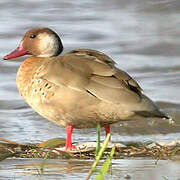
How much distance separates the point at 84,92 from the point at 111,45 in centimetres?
552

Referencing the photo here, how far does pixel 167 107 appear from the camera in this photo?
912cm

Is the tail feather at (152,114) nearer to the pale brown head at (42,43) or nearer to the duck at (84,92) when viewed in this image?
the duck at (84,92)

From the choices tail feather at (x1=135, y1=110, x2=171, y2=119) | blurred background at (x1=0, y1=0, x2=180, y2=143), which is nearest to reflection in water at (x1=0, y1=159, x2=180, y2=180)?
tail feather at (x1=135, y1=110, x2=171, y2=119)

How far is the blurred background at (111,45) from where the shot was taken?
8.02m

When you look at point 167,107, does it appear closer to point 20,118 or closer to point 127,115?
point 20,118

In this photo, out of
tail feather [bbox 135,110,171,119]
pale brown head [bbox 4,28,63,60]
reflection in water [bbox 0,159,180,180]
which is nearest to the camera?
reflection in water [bbox 0,159,180,180]

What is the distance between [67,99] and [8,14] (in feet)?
24.9

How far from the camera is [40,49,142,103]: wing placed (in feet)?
21.5

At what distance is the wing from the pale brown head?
49 centimetres

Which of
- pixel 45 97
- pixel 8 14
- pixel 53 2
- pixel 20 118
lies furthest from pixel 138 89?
pixel 53 2

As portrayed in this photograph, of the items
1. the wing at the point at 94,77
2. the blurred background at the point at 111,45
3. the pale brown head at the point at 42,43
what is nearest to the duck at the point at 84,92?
the wing at the point at 94,77

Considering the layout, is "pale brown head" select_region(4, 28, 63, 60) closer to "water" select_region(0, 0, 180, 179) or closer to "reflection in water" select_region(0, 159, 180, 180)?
"water" select_region(0, 0, 180, 179)

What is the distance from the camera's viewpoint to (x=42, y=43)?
7.42 metres

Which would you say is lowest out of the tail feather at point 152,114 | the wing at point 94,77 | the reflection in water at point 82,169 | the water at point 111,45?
the water at point 111,45
